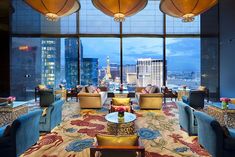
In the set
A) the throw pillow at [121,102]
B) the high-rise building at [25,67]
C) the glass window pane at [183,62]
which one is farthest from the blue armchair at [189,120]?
the high-rise building at [25,67]

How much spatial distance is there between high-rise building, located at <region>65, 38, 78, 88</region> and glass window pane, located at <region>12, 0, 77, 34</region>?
0.64 meters

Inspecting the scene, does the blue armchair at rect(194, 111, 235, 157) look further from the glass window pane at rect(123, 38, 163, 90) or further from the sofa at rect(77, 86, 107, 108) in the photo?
the glass window pane at rect(123, 38, 163, 90)

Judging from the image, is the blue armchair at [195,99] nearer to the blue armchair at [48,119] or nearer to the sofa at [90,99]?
the sofa at [90,99]

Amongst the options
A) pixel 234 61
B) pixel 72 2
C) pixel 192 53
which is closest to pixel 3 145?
pixel 72 2

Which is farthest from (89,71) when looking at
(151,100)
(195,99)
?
(195,99)

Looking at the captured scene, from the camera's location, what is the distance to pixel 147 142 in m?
4.01

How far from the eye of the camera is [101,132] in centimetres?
467

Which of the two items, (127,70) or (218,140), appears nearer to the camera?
(218,140)

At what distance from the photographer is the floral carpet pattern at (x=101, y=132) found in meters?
3.53

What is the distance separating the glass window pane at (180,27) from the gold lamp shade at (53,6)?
6704 millimetres

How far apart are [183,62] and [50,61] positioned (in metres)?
7.36

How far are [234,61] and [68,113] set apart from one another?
6.62 meters

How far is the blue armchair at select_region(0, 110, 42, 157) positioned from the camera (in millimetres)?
2814

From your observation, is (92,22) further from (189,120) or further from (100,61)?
(189,120)
